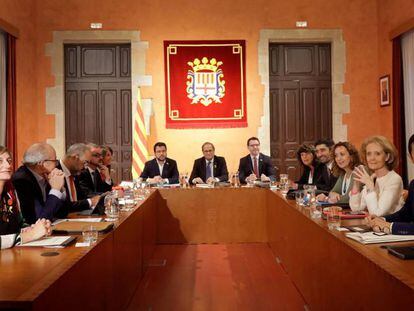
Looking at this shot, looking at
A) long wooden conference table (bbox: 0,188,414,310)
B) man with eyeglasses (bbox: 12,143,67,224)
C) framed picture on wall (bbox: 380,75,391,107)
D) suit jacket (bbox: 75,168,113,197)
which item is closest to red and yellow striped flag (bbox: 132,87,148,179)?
long wooden conference table (bbox: 0,188,414,310)

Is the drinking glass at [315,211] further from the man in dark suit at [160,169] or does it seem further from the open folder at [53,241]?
the man in dark suit at [160,169]

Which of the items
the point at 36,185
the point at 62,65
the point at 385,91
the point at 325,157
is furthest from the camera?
the point at 62,65

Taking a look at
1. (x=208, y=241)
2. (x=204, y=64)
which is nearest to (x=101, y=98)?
(x=204, y=64)

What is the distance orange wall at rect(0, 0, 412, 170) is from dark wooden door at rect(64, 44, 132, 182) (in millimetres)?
313

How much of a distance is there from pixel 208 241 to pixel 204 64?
3061 millimetres

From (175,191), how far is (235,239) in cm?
83

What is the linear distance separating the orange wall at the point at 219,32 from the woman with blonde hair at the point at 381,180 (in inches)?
173

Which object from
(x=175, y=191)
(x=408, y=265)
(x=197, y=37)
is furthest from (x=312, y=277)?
(x=197, y=37)

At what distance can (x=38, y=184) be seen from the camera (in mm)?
3104

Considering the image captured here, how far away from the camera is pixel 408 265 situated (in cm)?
168

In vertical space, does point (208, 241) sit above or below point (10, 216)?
below

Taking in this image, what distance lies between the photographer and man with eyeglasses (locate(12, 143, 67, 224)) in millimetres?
2908

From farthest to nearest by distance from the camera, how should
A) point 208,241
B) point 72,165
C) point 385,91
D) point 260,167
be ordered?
point 385,91 < point 260,167 < point 208,241 < point 72,165

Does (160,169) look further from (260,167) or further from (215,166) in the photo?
(260,167)
